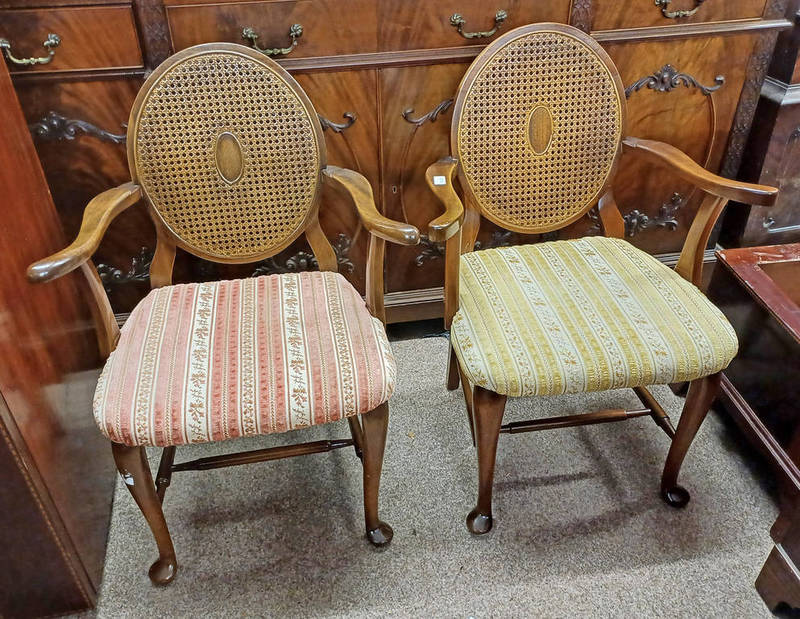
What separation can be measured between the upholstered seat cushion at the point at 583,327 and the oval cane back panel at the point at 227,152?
0.47 meters

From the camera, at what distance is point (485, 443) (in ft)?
4.59

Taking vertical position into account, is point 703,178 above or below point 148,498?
above

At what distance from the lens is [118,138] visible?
160 centimetres

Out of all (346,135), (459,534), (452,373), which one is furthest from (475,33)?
(459,534)

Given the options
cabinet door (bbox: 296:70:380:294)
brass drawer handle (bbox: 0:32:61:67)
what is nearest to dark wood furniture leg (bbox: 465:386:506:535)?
cabinet door (bbox: 296:70:380:294)

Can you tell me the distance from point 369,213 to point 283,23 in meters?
0.56

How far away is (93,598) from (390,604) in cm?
64

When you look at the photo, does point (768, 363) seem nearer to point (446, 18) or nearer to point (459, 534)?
point (459, 534)

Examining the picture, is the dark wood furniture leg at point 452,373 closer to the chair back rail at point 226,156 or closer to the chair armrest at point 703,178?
the chair back rail at point 226,156

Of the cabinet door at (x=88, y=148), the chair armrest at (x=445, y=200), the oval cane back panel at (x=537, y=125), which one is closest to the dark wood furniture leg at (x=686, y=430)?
the oval cane back panel at (x=537, y=125)

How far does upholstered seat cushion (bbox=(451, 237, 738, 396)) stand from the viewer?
1.28 meters

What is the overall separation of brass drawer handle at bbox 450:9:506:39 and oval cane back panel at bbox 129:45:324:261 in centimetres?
44

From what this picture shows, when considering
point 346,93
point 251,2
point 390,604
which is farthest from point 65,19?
point 390,604

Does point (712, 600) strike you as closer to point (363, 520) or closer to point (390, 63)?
point (363, 520)
